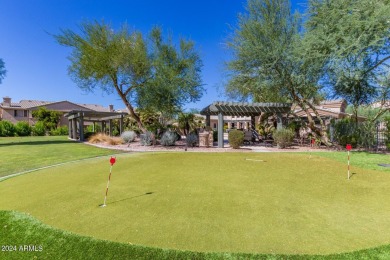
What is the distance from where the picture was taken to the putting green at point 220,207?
9.69 feet

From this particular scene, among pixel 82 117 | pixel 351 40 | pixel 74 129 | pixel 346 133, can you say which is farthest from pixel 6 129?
pixel 346 133

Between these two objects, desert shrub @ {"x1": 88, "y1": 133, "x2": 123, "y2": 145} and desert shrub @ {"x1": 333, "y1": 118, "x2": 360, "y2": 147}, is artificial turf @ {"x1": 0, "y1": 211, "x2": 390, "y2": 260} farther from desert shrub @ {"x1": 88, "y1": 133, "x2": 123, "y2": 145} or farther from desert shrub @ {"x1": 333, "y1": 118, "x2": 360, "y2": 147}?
desert shrub @ {"x1": 88, "y1": 133, "x2": 123, "y2": 145}

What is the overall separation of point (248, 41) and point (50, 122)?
34.1m

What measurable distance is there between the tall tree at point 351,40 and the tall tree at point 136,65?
8.58 meters

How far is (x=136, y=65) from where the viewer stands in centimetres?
1717

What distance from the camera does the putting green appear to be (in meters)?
2.95

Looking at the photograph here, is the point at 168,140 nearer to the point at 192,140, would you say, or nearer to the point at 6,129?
the point at 192,140

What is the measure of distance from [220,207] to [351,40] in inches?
403

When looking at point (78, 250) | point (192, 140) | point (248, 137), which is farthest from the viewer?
point (248, 137)

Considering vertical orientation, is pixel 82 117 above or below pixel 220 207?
above

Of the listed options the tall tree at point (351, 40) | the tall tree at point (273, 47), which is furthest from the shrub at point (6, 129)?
the tall tree at point (351, 40)

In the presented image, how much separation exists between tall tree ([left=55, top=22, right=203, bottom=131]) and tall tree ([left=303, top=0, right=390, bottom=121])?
28.1ft

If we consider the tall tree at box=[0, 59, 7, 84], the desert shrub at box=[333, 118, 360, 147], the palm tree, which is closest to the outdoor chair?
the desert shrub at box=[333, 118, 360, 147]

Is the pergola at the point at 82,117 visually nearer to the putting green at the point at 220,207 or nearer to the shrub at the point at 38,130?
the shrub at the point at 38,130
